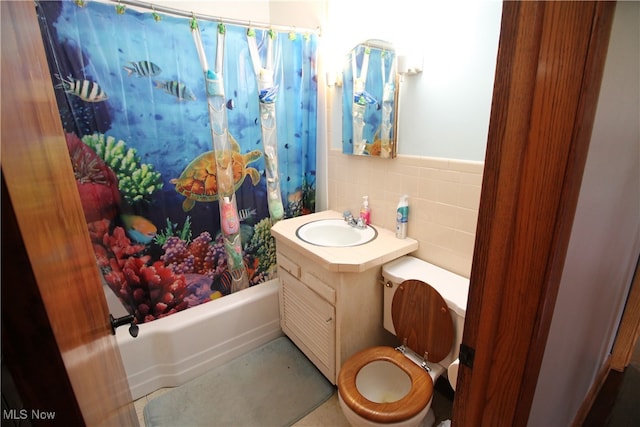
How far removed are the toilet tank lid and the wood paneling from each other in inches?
45.5

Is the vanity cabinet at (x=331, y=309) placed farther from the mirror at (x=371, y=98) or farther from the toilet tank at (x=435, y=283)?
the mirror at (x=371, y=98)

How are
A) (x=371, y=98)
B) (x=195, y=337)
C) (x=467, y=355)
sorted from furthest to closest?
1. (x=195, y=337)
2. (x=371, y=98)
3. (x=467, y=355)

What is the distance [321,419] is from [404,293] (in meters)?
0.78

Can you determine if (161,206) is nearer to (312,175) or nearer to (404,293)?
(312,175)

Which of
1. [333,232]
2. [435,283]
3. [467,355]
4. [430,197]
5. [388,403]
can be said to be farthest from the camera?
[333,232]

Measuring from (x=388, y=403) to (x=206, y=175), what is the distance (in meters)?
1.46

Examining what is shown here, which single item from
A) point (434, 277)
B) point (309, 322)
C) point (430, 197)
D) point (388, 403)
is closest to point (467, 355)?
point (388, 403)

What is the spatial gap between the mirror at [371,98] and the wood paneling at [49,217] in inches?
52.5

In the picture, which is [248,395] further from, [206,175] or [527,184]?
[527,184]

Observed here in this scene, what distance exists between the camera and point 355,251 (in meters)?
1.49

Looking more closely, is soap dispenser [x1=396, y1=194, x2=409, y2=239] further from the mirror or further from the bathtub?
the bathtub

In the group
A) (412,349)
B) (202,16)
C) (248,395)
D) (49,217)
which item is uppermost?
(202,16)
